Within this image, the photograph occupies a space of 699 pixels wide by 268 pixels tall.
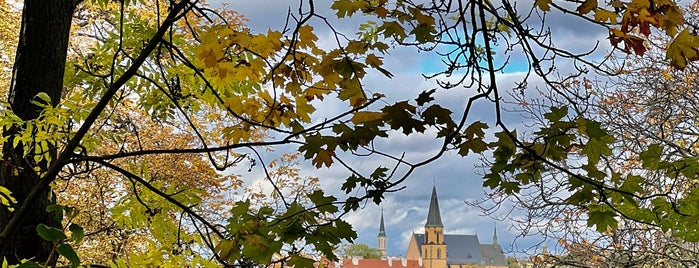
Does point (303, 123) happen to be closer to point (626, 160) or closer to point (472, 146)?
point (472, 146)

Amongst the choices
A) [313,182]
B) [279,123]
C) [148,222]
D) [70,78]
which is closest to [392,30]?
[279,123]

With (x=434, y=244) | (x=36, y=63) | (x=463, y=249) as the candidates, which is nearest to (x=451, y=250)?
(x=463, y=249)

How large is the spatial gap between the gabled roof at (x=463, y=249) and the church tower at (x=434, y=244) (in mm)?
692

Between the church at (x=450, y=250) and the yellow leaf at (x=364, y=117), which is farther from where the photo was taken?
the church at (x=450, y=250)

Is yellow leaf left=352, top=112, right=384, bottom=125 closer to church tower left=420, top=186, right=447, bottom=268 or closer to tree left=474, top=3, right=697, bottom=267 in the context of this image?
tree left=474, top=3, right=697, bottom=267

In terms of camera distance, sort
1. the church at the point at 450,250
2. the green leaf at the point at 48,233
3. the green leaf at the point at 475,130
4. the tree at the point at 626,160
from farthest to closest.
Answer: the church at the point at 450,250 < the tree at the point at 626,160 < the green leaf at the point at 475,130 < the green leaf at the point at 48,233

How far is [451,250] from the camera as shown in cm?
2920

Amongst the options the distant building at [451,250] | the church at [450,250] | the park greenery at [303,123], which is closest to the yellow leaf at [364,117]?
the park greenery at [303,123]

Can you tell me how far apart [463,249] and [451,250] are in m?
0.66

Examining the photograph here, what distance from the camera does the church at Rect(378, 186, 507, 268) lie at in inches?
1063

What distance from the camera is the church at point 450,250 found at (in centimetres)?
2700

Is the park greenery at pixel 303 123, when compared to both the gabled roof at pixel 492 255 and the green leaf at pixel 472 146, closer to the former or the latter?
the green leaf at pixel 472 146

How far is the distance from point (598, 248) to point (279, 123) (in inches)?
135

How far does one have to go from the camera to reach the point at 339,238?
1032 mm
